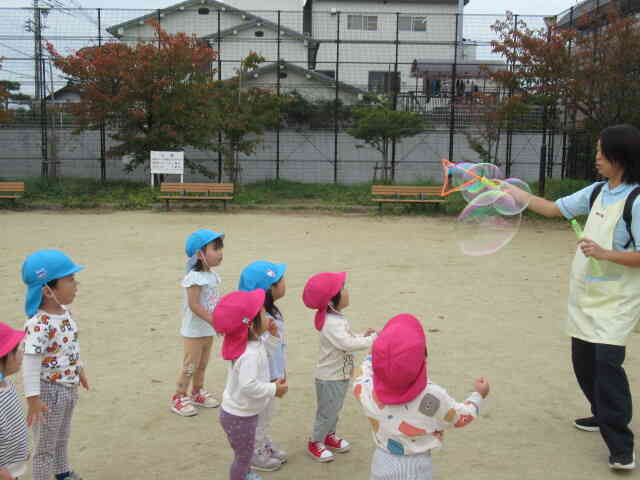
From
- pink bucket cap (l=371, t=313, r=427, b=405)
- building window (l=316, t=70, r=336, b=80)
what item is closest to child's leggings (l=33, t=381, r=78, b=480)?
pink bucket cap (l=371, t=313, r=427, b=405)

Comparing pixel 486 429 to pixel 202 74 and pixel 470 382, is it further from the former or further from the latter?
pixel 202 74

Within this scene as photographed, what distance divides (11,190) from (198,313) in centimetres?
1435

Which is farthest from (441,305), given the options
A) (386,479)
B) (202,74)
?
(202,74)

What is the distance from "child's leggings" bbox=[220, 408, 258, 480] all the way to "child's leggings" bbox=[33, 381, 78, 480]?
0.80 meters

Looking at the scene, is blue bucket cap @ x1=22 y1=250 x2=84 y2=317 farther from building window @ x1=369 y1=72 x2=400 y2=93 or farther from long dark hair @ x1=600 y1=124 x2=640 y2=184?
building window @ x1=369 y1=72 x2=400 y2=93

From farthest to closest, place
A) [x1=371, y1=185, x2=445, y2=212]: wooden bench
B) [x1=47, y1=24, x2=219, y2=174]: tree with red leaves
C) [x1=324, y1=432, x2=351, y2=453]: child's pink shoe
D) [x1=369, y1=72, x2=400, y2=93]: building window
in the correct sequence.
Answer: [x1=369, y1=72, x2=400, y2=93]: building window, [x1=47, y1=24, x2=219, y2=174]: tree with red leaves, [x1=371, y1=185, x2=445, y2=212]: wooden bench, [x1=324, y1=432, x2=351, y2=453]: child's pink shoe

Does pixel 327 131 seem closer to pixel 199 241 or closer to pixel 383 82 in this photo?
pixel 383 82

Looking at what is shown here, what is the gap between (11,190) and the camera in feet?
53.3

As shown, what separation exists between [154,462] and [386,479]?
5.20ft

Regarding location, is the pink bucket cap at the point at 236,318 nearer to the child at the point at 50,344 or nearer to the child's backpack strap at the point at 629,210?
the child at the point at 50,344

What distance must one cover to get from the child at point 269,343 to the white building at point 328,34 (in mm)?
18147

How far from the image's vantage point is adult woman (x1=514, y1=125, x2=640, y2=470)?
341 centimetres

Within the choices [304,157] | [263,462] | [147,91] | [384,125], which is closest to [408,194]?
[384,125]

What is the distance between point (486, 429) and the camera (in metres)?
3.99
